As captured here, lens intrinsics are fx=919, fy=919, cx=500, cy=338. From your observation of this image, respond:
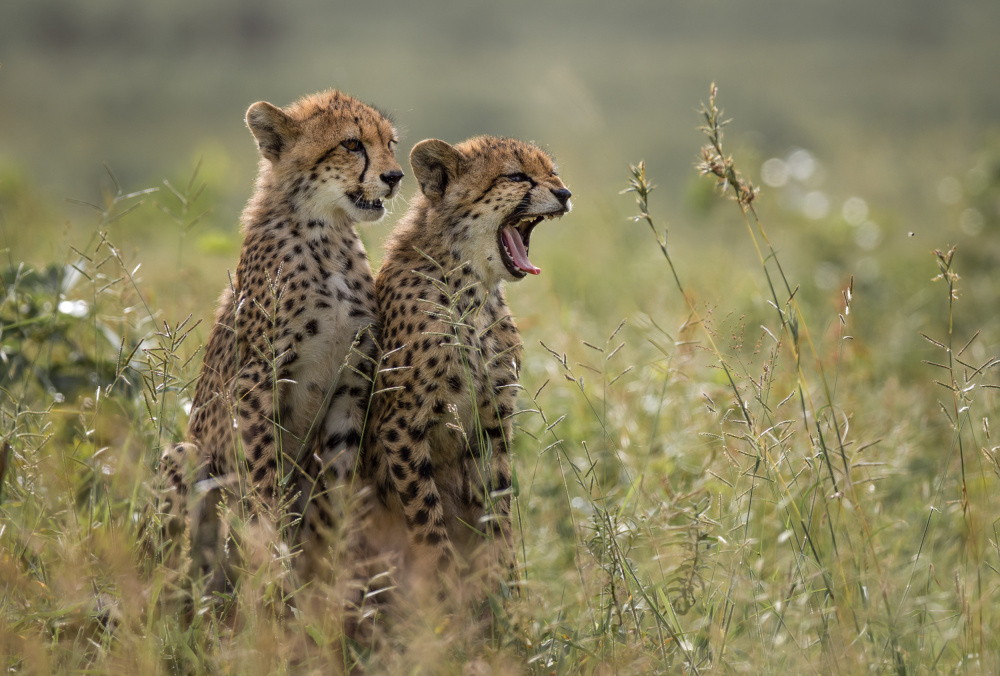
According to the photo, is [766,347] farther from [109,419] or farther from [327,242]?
[109,419]

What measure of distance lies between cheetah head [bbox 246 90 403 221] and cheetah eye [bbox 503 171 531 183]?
32 centimetres

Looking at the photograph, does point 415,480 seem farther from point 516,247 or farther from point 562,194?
point 562,194

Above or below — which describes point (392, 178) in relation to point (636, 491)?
above

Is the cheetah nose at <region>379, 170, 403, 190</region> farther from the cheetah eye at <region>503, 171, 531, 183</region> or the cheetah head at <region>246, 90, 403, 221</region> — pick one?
the cheetah eye at <region>503, 171, 531, 183</region>

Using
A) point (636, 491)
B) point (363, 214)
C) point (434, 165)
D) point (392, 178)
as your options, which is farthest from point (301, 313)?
point (636, 491)

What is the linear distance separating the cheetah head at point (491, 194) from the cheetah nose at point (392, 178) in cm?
6

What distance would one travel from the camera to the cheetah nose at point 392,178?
9.04 feet

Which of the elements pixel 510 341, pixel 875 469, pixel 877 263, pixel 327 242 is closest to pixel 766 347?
pixel 875 469

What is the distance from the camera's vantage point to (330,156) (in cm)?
279

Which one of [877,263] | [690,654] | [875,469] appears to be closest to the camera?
[690,654]

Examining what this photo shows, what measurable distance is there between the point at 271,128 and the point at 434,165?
527mm

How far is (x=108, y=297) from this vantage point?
345cm

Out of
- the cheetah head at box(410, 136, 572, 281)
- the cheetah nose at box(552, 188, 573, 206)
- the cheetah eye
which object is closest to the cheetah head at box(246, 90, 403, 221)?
the cheetah head at box(410, 136, 572, 281)

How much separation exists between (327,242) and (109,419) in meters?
1.11
